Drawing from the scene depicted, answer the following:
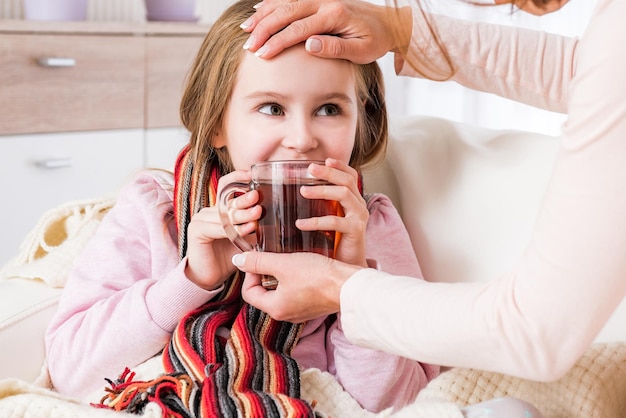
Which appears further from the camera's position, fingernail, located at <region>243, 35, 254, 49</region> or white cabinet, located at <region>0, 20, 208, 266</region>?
white cabinet, located at <region>0, 20, 208, 266</region>

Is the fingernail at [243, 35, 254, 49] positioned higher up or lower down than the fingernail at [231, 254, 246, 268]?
higher up

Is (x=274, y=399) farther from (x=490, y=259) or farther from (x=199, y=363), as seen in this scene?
(x=490, y=259)

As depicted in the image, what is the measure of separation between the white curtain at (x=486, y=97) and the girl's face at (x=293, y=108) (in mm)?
748

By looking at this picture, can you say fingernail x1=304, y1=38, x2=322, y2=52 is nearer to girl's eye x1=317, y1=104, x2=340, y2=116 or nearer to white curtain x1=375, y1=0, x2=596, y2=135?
girl's eye x1=317, y1=104, x2=340, y2=116

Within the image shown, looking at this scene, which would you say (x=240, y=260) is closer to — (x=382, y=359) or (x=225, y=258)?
(x=225, y=258)

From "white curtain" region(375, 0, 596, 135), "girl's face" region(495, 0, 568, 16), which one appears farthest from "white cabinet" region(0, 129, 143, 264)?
"girl's face" region(495, 0, 568, 16)

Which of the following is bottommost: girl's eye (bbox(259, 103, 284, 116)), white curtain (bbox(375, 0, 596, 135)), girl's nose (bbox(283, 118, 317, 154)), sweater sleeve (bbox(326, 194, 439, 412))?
sweater sleeve (bbox(326, 194, 439, 412))

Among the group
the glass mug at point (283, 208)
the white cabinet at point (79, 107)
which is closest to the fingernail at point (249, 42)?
the glass mug at point (283, 208)

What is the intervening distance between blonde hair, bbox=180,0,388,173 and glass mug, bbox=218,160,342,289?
0.23 meters

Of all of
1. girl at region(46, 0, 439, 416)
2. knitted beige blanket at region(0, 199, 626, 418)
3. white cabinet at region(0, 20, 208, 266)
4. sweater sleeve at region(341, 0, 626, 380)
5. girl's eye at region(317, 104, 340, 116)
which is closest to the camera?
sweater sleeve at region(341, 0, 626, 380)

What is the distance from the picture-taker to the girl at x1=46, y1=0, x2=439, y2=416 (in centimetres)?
112

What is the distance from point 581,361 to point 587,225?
0.37 meters

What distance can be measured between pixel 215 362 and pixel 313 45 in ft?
1.41

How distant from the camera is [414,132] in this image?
150 cm
